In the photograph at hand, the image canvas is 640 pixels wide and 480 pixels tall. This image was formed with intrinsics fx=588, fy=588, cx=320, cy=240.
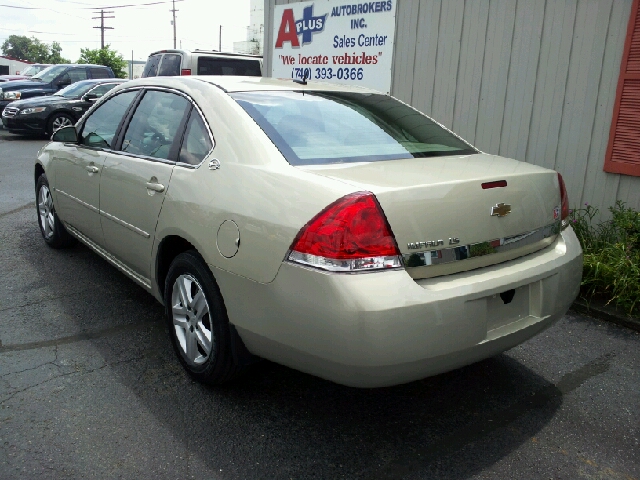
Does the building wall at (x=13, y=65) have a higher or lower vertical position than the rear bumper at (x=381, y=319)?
higher

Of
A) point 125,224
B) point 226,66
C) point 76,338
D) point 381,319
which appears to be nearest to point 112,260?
point 125,224

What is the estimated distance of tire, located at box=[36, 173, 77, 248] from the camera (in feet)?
17.0

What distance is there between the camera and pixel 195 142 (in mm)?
3154

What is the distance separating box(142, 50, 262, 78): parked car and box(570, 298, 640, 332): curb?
31.9ft

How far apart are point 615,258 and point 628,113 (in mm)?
1340

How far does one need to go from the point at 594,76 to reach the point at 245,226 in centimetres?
400

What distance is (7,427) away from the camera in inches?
105

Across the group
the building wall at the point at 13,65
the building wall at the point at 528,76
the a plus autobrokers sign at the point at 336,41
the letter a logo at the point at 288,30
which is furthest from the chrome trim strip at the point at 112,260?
the building wall at the point at 13,65

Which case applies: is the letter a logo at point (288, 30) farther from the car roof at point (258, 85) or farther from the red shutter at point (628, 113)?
the car roof at point (258, 85)

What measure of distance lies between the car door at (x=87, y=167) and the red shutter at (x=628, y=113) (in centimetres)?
391

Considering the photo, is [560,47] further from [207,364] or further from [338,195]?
[207,364]

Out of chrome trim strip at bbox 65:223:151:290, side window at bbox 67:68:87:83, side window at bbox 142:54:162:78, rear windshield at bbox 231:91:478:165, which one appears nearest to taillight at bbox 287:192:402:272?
rear windshield at bbox 231:91:478:165

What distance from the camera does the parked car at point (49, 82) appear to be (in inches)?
666

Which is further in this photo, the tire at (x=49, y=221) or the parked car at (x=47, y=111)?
the parked car at (x=47, y=111)
